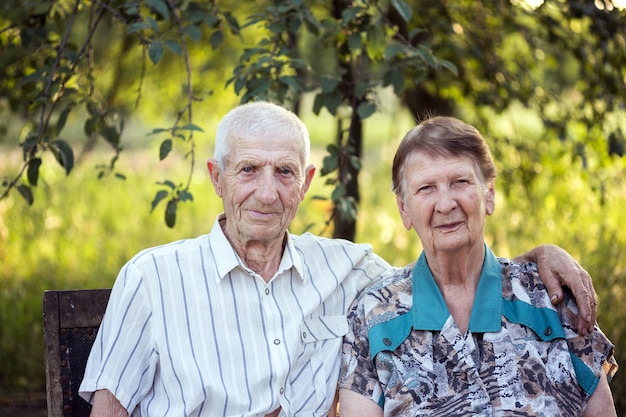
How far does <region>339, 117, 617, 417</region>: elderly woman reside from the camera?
2547mm

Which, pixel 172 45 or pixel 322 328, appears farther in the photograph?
pixel 172 45

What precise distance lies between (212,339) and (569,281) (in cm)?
119

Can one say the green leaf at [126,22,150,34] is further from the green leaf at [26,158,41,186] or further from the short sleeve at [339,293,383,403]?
the short sleeve at [339,293,383,403]

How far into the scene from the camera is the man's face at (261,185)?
2680mm

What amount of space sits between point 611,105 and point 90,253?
4187mm

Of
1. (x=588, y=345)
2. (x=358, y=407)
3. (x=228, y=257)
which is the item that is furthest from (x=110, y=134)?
(x=588, y=345)

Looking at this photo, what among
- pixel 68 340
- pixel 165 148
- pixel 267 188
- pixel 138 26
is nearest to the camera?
pixel 267 188

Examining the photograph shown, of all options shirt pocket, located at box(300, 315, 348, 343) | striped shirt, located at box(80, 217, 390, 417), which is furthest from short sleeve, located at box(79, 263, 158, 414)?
shirt pocket, located at box(300, 315, 348, 343)

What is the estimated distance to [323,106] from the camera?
337 centimetres

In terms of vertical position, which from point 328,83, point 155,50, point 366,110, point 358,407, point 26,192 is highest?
point 155,50

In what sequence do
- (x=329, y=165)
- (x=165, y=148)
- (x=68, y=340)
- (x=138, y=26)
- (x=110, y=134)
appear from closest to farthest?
(x=68, y=340) → (x=138, y=26) → (x=165, y=148) → (x=329, y=165) → (x=110, y=134)

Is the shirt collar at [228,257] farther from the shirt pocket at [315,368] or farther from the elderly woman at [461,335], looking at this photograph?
the elderly woman at [461,335]

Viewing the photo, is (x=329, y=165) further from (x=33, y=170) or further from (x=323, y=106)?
(x=33, y=170)

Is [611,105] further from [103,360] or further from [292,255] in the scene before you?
[103,360]
